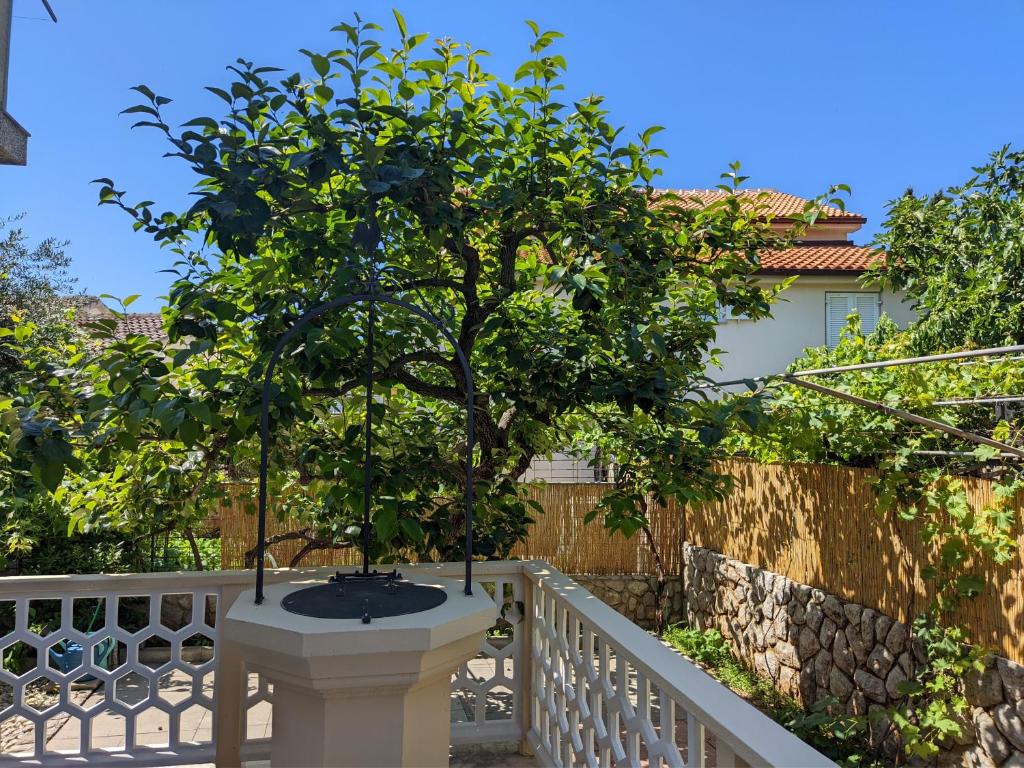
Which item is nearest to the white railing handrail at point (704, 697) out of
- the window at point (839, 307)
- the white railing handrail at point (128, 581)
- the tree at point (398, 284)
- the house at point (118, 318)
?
the tree at point (398, 284)

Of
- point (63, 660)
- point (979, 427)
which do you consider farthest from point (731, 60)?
point (63, 660)

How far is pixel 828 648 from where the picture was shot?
5855 millimetres

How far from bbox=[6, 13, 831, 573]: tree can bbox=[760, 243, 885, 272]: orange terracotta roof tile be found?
31.7 ft

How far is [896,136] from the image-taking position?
1050 centimetres

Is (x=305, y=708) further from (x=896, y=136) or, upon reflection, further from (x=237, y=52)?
(x=896, y=136)

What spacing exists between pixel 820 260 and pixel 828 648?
9.33 meters

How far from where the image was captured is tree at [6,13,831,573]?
2.50 meters

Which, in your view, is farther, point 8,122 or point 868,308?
point 868,308

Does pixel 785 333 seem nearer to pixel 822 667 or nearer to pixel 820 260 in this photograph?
pixel 820 260

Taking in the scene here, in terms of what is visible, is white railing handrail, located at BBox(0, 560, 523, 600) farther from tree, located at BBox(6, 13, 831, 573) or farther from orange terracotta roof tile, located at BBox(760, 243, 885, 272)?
orange terracotta roof tile, located at BBox(760, 243, 885, 272)

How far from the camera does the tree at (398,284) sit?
250 cm

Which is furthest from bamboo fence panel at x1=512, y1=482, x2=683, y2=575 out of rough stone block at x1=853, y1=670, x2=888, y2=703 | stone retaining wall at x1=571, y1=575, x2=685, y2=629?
rough stone block at x1=853, y1=670, x2=888, y2=703

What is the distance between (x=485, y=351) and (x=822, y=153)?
12129 mm

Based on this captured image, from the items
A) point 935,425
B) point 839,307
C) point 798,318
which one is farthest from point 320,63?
point 839,307
